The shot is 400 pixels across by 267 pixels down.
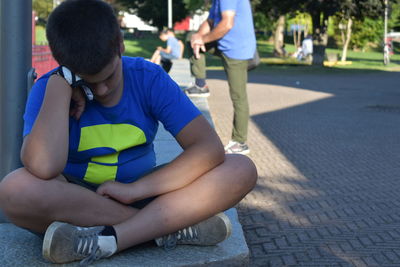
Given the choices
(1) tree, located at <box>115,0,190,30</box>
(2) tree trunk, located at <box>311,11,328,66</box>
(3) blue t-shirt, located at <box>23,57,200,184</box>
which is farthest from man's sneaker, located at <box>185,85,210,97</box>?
(1) tree, located at <box>115,0,190,30</box>

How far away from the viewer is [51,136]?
283 centimetres

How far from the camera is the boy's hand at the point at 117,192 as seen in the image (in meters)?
2.99

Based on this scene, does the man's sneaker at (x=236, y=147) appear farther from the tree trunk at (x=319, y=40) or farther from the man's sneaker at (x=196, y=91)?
the tree trunk at (x=319, y=40)

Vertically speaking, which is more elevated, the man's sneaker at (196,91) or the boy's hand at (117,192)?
the boy's hand at (117,192)

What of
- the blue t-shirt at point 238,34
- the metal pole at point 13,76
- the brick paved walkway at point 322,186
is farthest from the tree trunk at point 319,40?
the metal pole at point 13,76

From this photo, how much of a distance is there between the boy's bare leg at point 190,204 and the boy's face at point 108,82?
469mm

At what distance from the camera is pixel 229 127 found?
9.13 metres

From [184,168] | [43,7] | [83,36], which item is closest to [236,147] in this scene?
[184,168]

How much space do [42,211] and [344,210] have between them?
2429mm

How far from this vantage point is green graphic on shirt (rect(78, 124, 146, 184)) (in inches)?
121

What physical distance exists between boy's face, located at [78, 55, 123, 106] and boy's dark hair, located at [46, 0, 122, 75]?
0.12 ft

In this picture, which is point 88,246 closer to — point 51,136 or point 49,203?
point 49,203

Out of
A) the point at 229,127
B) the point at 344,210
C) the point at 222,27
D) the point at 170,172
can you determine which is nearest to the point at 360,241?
the point at 344,210

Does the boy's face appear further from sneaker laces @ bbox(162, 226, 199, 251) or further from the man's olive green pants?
the man's olive green pants
